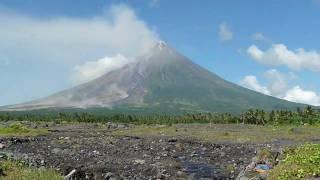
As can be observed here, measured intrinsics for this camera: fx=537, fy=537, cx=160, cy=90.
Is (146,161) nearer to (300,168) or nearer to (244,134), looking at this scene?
(300,168)

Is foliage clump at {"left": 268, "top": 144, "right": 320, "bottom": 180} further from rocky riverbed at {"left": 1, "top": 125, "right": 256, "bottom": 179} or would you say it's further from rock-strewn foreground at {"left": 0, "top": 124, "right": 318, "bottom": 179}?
rocky riverbed at {"left": 1, "top": 125, "right": 256, "bottom": 179}

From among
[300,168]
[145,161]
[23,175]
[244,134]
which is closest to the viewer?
[300,168]

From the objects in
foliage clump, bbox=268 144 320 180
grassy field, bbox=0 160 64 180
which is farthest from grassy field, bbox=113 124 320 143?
grassy field, bbox=0 160 64 180

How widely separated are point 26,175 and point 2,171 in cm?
231

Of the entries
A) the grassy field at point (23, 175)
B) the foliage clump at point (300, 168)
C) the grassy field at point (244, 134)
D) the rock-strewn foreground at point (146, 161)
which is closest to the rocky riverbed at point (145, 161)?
Result: the rock-strewn foreground at point (146, 161)

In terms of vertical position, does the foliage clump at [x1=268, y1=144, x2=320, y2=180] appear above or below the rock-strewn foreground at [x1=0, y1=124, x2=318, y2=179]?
above

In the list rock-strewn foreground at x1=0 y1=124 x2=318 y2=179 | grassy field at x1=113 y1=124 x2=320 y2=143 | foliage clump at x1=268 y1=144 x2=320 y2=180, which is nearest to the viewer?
foliage clump at x1=268 y1=144 x2=320 y2=180

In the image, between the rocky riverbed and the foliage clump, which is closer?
the foliage clump

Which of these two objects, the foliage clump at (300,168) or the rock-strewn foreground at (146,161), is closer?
the foliage clump at (300,168)

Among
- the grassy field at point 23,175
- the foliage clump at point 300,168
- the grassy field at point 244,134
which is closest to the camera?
the foliage clump at point 300,168

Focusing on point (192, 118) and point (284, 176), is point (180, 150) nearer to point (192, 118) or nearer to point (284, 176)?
point (284, 176)

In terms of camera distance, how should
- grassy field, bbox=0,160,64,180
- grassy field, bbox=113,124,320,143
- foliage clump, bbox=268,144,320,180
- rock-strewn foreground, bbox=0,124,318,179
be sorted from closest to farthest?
foliage clump, bbox=268,144,320,180, grassy field, bbox=0,160,64,180, rock-strewn foreground, bbox=0,124,318,179, grassy field, bbox=113,124,320,143

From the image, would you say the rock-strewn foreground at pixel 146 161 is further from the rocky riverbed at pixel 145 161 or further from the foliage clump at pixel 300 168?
the foliage clump at pixel 300 168

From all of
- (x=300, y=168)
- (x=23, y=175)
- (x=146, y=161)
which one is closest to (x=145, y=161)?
(x=146, y=161)
